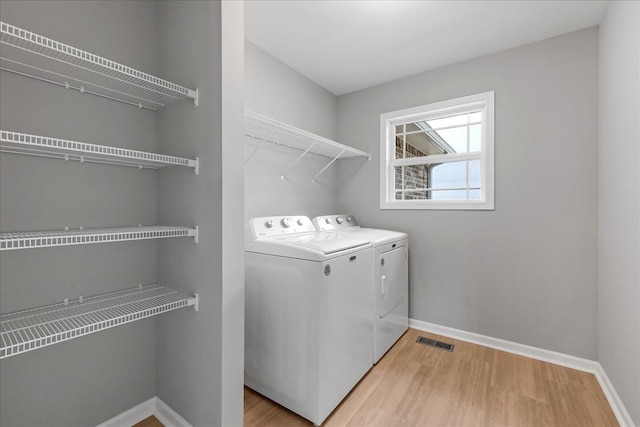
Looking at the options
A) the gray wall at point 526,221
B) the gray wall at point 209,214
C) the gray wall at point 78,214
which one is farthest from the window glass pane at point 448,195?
the gray wall at point 78,214

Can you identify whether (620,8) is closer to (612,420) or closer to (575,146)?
(575,146)

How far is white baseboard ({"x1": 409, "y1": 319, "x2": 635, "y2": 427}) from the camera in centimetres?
157

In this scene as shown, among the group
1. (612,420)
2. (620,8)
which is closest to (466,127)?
(620,8)

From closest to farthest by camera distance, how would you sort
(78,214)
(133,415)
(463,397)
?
(78,214), (133,415), (463,397)

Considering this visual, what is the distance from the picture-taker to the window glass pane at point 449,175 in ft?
8.32

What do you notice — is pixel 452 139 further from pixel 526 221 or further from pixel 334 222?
pixel 334 222

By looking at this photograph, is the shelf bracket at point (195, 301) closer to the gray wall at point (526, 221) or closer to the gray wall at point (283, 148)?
the gray wall at point (283, 148)

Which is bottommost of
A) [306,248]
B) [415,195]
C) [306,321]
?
[306,321]

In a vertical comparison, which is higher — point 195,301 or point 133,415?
point 195,301

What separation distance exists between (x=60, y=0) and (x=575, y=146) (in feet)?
10.0

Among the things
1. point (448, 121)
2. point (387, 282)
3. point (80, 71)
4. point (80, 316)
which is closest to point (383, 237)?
point (387, 282)

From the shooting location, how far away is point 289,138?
2.30 metres

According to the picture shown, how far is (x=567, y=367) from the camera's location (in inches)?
80.0

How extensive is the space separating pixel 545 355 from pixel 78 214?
308cm
